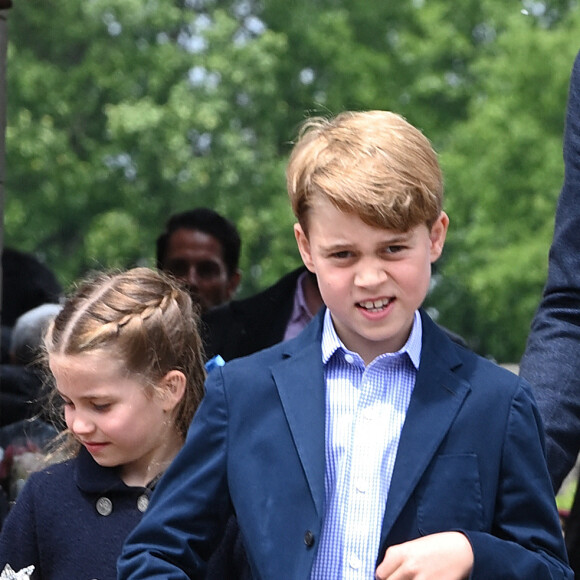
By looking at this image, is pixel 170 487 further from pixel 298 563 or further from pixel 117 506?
pixel 117 506

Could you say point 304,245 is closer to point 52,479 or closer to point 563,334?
point 563,334

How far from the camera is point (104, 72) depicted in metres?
20.1

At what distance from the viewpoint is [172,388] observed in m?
2.71

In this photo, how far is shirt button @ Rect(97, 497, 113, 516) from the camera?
8.63 ft

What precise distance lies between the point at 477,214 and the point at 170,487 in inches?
740

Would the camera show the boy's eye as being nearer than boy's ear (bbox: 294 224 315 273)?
Yes

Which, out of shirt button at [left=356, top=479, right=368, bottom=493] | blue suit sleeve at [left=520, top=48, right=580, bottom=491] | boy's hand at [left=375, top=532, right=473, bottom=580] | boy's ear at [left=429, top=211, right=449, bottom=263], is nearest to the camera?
boy's hand at [left=375, top=532, right=473, bottom=580]

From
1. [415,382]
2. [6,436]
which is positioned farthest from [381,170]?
[6,436]

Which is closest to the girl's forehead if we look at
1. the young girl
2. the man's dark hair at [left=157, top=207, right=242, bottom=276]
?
the young girl

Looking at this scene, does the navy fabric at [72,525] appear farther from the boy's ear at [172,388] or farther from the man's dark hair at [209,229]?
the man's dark hair at [209,229]

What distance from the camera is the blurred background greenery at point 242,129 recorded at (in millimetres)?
18969

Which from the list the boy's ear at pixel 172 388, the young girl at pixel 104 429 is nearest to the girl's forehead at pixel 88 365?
the young girl at pixel 104 429

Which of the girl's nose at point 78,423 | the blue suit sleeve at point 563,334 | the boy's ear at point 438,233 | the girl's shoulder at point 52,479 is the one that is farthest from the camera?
the girl's shoulder at point 52,479

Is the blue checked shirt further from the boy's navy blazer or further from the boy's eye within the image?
the boy's eye
